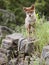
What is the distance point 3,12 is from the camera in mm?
14844

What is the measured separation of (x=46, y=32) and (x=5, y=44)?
142cm

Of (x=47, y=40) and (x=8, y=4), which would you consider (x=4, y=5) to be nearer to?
(x=8, y=4)

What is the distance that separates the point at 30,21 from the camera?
8195 millimetres

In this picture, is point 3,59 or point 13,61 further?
point 3,59

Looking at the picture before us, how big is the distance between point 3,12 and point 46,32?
7.13 meters

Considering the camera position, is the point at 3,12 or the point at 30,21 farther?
the point at 3,12

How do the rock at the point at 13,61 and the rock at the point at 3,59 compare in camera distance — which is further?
the rock at the point at 3,59

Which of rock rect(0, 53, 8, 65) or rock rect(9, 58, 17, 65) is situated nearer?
rock rect(9, 58, 17, 65)

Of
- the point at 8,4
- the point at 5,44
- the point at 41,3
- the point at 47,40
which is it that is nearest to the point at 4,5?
the point at 8,4

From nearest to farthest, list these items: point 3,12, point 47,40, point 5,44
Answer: point 47,40, point 5,44, point 3,12

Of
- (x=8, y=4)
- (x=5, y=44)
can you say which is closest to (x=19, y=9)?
(x=8, y=4)

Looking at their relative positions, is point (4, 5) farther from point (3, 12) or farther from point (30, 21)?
point (30, 21)

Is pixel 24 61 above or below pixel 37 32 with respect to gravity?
below

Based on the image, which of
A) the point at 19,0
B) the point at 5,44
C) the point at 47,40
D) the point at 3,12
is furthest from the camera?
the point at 19,0
